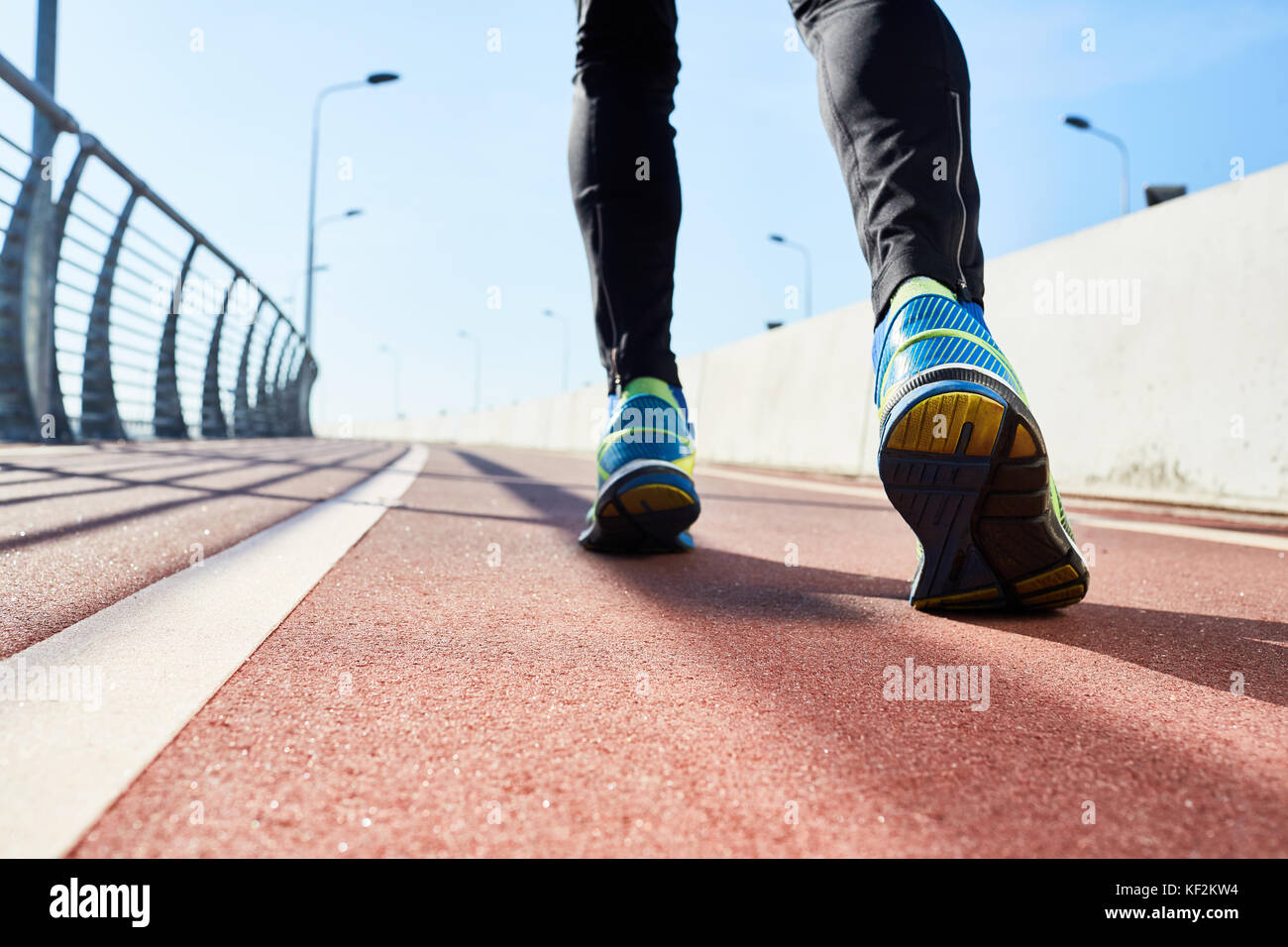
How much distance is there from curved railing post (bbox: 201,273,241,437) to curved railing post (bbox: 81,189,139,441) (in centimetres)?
394

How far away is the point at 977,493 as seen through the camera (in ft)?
4.09

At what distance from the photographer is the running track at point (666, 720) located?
58cm

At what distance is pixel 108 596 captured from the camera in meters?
1.25

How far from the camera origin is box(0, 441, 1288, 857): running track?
582 mm

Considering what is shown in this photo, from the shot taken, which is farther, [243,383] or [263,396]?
[263,396]

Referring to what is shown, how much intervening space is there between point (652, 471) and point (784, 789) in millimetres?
1279

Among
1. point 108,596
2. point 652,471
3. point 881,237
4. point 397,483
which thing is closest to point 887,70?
point 881,237

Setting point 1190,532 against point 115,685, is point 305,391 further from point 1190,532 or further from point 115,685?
point 115,685

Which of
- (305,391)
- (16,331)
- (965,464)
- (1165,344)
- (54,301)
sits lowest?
(965,464)

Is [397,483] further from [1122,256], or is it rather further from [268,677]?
[1122,256]

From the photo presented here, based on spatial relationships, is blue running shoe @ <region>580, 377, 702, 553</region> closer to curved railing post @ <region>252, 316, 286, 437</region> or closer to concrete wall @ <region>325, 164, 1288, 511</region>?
concrete wall @ <region>325, 164, 1288, 511</region>

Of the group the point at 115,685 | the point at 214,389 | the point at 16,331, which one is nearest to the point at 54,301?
the point at 16,331

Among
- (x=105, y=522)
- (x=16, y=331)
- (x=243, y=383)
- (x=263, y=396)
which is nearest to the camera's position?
(x=105, y=522)

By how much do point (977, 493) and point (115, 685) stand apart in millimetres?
1140
